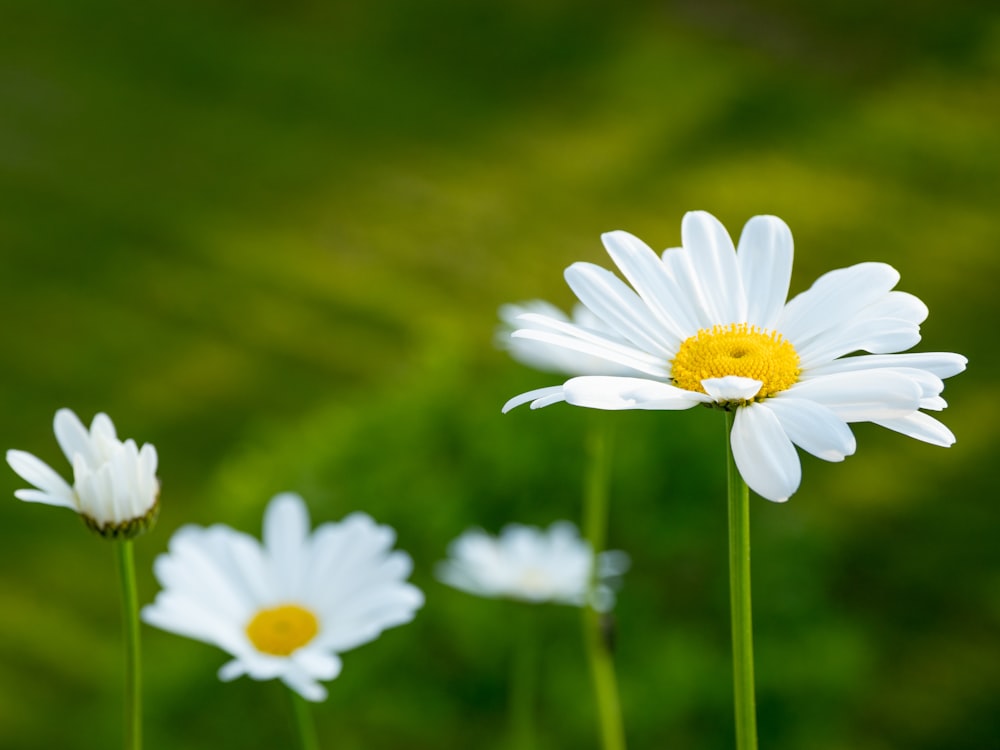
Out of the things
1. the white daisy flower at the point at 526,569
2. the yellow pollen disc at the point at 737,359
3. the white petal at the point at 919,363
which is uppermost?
the white daisy flower at the point at 526,569

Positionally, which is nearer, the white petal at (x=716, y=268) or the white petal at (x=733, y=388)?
the white petal at (x=733, y=388)

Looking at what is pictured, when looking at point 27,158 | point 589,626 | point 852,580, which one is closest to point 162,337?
point 27,158

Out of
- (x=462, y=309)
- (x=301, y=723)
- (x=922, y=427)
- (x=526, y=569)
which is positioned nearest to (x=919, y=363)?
(x=922, y=427)

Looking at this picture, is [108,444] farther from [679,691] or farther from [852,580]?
[852,580]

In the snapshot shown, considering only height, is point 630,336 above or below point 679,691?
below

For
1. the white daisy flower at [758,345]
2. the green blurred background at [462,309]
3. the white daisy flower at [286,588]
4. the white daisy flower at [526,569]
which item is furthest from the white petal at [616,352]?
the green blurred background at [462,309]

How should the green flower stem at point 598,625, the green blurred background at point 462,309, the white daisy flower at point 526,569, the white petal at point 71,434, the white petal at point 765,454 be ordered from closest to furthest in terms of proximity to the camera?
the white petal at point 765,454 < the white petal at point 71,434 < the green flower stem at point 598,625 < the white daisy flower at point 526,569 < the green blurred background at point 462,309

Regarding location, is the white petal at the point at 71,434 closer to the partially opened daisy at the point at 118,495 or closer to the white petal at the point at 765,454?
the partially opened daisy at the point at 118,495
